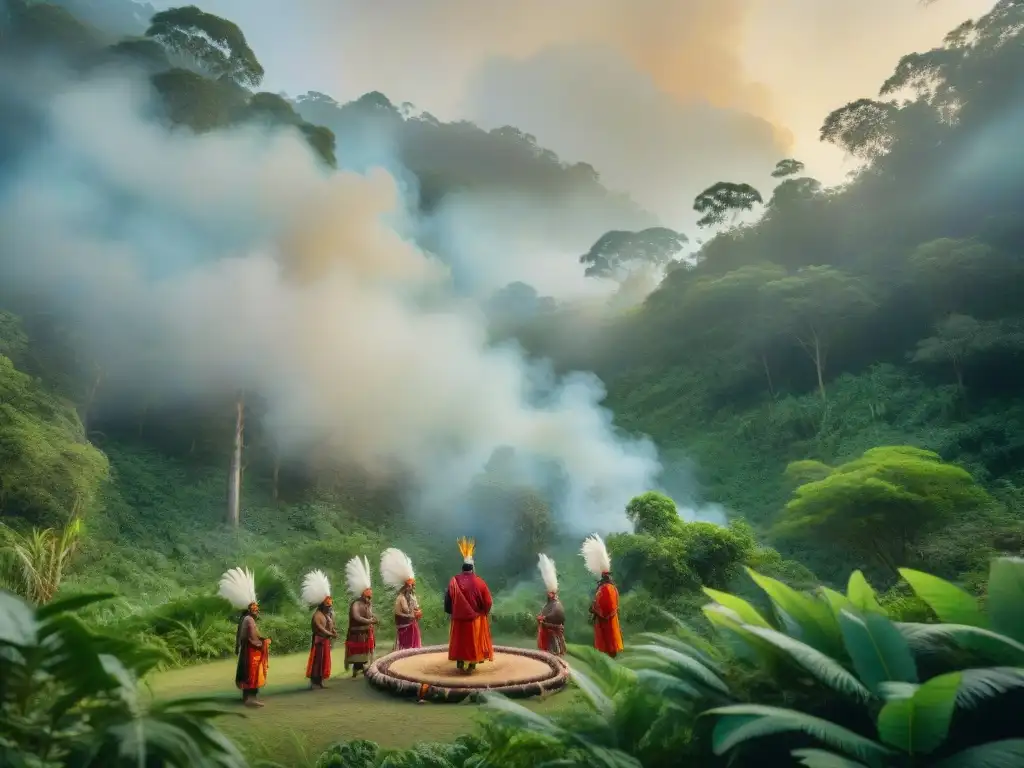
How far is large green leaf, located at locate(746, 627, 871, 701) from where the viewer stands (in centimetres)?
254

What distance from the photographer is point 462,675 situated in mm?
8289

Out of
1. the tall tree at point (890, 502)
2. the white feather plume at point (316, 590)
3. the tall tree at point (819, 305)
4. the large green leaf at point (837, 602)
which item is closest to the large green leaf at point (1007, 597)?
the large green leaf at point (837, 602)

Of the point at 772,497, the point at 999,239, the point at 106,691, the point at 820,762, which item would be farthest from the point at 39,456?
the point at 999,239

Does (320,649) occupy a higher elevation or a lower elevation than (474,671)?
higher

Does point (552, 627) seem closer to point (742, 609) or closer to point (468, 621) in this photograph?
point (468, 621)

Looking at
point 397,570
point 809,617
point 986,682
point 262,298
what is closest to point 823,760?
point 986,682

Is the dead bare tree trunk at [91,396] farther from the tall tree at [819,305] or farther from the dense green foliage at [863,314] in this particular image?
the tall tree at [819,305]

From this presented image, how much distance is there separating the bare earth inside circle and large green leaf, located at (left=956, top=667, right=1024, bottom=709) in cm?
604

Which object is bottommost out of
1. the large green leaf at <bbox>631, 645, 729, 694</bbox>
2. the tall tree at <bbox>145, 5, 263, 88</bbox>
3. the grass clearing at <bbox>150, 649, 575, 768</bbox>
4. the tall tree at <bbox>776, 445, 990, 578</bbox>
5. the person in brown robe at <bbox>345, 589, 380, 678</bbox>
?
the grass clearing at <bbox>150, 649, 575, 768</bbox>

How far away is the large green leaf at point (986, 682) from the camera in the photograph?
2.42 meters

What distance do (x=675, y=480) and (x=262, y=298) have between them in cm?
1537

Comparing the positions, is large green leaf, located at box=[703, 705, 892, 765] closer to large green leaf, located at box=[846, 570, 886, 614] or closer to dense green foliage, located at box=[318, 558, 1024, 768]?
dense green foliage, located at box=[318, 558, 1024, 768]

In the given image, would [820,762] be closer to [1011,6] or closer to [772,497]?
[772,497]

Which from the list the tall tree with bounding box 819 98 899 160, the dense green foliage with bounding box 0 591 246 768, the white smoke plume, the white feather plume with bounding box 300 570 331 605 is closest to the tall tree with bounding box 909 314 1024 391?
the white smoke plume
